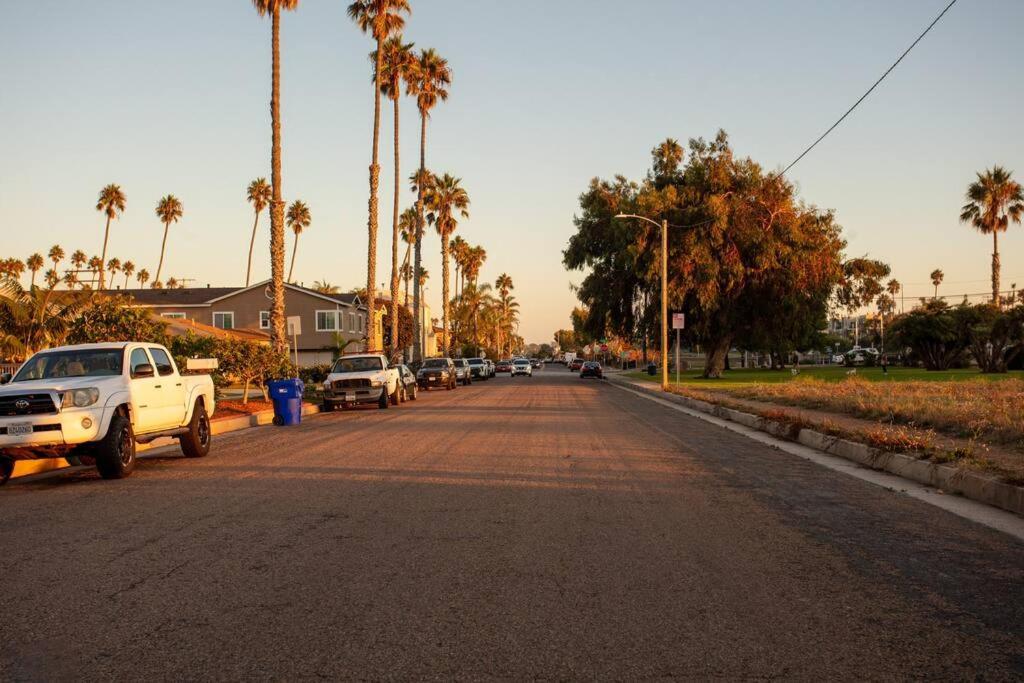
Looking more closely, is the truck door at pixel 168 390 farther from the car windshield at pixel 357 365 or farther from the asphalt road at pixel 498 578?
the car windshield at pixel 357 365

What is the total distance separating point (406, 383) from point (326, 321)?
1395 inches

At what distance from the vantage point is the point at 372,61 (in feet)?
149

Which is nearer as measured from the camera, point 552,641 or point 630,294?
point 552,641

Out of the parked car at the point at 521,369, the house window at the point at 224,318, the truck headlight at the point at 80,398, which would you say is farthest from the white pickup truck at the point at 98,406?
the parked car at the point at 521,369

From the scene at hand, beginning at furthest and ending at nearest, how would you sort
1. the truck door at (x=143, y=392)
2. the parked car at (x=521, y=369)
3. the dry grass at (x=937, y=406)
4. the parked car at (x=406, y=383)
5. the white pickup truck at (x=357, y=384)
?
the parked car at (x=521, y=369) → the parked car at (x=406, y=383) → the white pickup truck at (x=357, y=384) → the dry grass at (x=937, y=406) → the truck door at (x=143, y=392)

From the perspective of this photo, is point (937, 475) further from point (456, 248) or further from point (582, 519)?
point (456, 248)

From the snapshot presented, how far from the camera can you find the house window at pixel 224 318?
65438mm

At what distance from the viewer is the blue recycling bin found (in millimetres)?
22000

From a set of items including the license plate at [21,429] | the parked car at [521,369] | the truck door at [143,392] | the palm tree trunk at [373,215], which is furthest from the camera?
the parked car at [521,369]

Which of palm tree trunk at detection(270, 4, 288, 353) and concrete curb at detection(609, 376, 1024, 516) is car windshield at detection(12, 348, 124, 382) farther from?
→ palm tree trunk at detection(270, 4, 288, 353)

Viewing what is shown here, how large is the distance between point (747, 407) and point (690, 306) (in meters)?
25.2

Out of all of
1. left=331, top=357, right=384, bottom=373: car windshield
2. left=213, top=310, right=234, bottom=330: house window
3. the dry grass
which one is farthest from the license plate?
left=213, top=310, right=234, bottom=330: house window

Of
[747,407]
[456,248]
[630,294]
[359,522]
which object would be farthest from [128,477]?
[456,248]

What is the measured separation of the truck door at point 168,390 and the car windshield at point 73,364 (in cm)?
68
